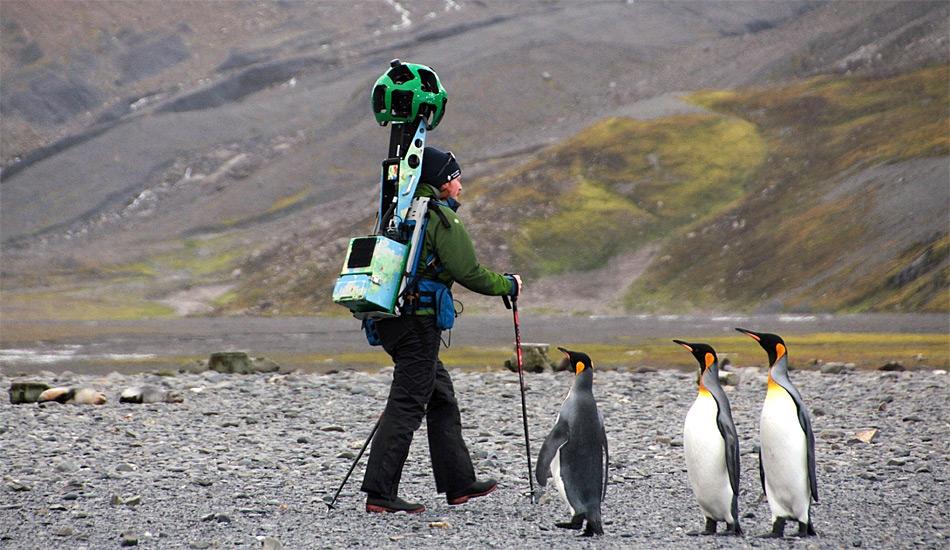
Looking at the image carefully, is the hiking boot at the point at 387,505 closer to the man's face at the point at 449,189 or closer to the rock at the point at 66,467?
the man's face at the point at 449,189

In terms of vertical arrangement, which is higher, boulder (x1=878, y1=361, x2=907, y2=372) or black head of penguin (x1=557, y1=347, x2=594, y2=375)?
boulder (x1=878, y1=361, x2=907, y2=372)

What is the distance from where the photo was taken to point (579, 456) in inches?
392

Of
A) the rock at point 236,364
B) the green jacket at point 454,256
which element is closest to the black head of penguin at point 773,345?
the green jacket at point 454,256

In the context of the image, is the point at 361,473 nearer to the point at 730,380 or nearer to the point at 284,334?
the point at 730,380

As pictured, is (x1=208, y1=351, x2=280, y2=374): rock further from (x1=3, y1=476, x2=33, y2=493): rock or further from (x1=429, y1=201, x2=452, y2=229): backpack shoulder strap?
(x1=429, y1=201, x2=452, y2=229): backpack shoulder strap

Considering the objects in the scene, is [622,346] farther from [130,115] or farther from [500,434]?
[130,115]

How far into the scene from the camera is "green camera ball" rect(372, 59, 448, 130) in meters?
10.6

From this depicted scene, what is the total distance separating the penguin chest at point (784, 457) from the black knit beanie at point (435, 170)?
3248mm

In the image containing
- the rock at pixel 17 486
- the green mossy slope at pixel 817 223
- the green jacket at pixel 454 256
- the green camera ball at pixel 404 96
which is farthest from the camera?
the green mossy slope at pixel 817 223

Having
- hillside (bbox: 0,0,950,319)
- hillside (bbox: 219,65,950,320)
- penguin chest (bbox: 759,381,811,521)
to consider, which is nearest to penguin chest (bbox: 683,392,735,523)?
penguin chest (bbox: 759,381,811,521)

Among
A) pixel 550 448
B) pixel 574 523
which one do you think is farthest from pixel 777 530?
pixel 550 448

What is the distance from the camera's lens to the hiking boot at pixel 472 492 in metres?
10.9

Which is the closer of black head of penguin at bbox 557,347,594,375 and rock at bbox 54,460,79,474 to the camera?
black head of penguin at bbox 557,347,594,375

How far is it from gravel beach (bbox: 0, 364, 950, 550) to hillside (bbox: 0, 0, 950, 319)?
165 feet
